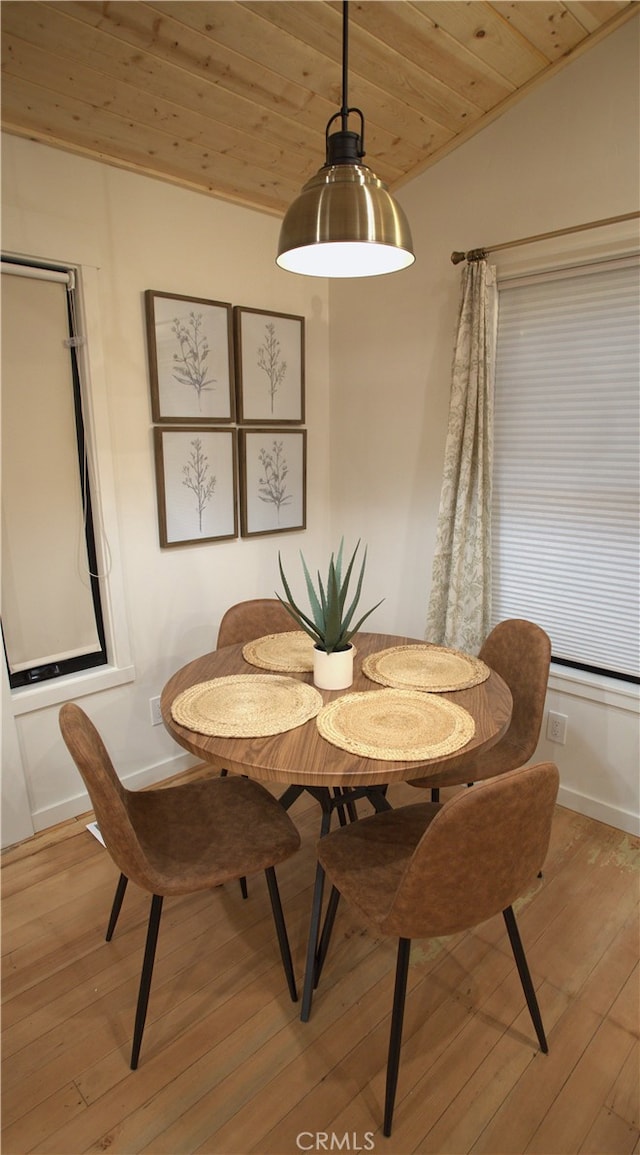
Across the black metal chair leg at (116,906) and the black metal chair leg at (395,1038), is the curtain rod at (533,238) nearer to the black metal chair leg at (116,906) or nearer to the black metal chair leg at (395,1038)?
the black metal chair leg at (395,1038)

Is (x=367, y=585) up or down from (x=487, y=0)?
down

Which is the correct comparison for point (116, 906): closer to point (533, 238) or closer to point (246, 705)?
point (246, 705)

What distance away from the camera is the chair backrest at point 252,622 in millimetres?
2320

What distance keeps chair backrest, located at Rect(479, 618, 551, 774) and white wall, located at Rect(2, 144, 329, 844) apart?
1.28 metres

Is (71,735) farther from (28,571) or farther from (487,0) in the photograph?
(487,0)

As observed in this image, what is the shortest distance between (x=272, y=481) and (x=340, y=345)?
0.80 m

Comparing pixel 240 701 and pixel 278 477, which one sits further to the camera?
pixel 278 477

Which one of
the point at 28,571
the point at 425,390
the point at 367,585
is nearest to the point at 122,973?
the point at 28,571

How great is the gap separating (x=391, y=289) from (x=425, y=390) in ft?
1.65

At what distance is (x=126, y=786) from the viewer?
99.3 inches

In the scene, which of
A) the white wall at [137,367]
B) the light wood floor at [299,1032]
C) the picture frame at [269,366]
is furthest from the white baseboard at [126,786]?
the picture frame at [269,366]

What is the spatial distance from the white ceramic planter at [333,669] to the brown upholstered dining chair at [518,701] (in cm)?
45

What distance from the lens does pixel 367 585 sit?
319cm
